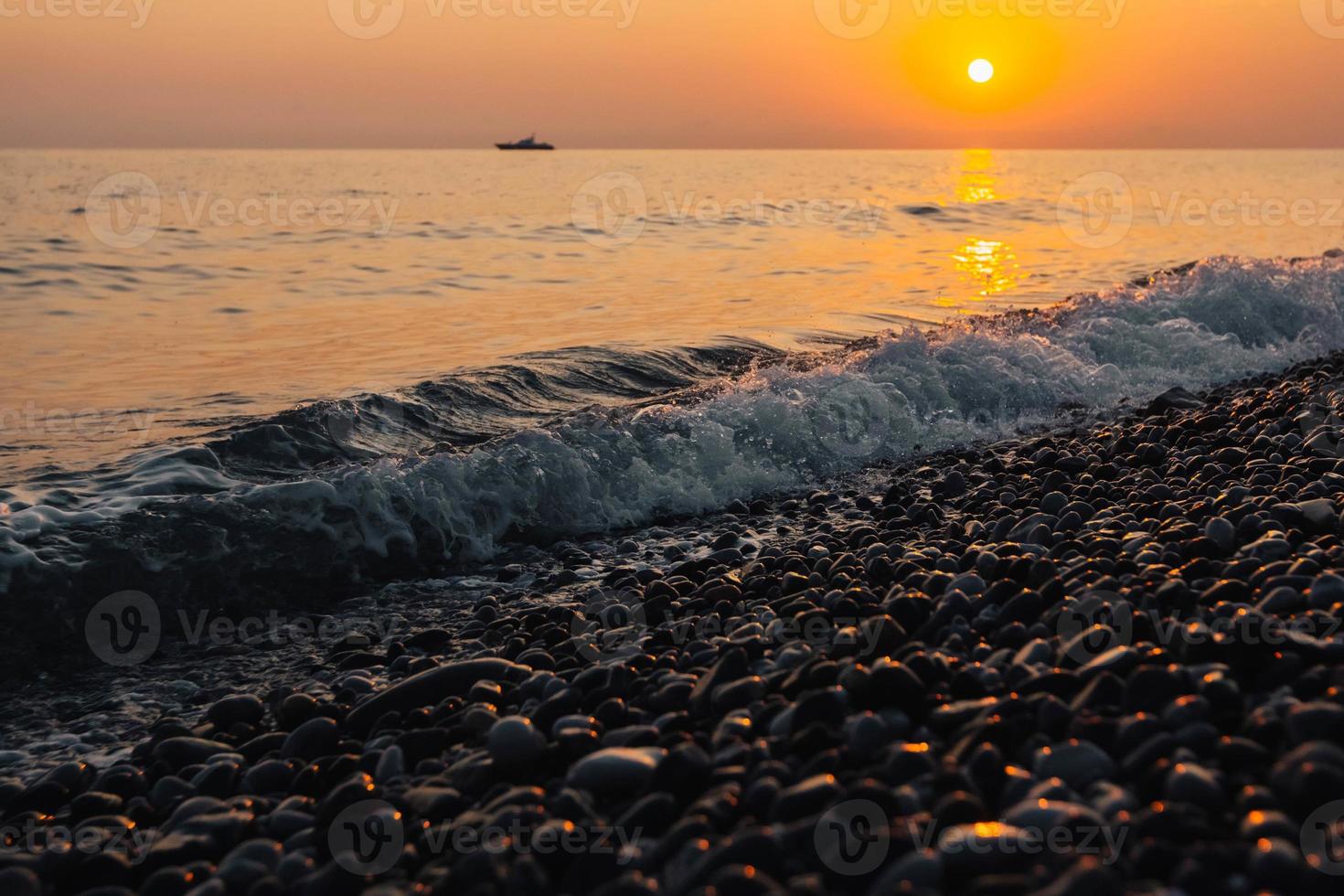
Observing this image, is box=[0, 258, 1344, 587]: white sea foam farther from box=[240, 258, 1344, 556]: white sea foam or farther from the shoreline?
the shoreline

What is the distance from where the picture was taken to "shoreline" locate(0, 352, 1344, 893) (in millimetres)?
2695

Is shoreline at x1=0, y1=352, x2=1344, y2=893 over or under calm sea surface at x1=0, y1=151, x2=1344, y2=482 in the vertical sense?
under

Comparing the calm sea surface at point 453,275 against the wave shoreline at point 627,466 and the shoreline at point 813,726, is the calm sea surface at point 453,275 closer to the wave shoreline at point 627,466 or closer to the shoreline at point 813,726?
the wave shoreline at point 627,466

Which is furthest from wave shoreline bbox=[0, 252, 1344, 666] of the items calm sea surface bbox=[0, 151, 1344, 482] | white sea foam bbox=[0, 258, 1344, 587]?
calm sea surface bbox=[0, 151, 1344, 482]

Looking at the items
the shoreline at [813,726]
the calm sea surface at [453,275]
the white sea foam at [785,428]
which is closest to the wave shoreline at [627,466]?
the white sea foam at [785,428]

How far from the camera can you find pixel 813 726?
344 cm

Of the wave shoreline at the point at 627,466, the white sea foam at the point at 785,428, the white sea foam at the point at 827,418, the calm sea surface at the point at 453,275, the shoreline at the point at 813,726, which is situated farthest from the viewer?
the calm sea surface at the point at 453,275

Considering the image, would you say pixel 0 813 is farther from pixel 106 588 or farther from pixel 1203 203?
pixel 1203 203

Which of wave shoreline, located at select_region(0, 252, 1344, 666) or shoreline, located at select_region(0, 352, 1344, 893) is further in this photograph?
wave shoreline, located at select_region(0, 252, 1344, 666)

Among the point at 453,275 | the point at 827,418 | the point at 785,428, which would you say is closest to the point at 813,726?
the point at 785,428

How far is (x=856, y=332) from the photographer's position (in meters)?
15.2

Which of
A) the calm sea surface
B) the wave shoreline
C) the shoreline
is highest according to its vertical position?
the calm sea surface

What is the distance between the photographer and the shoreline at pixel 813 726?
2695 millimetres

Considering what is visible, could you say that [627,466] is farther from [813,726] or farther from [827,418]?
[813,726]
